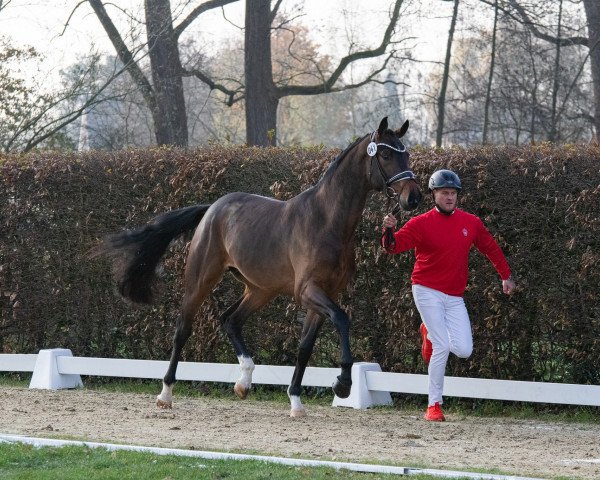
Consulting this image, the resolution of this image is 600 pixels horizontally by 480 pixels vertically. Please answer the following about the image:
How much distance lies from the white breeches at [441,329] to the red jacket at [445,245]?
8 cm

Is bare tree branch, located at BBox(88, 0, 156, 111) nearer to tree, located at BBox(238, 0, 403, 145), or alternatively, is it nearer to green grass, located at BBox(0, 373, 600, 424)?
tree, located at BBox(238, 0, 403, 145)

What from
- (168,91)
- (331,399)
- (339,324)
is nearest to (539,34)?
(168,91)

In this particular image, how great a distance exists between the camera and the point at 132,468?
220 inches

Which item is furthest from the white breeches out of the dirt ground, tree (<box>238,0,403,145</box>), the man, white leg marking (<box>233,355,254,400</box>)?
tree (<box>238,0,403,145</box>)

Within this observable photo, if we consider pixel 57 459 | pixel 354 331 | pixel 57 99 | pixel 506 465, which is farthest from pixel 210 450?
pixel 57 99

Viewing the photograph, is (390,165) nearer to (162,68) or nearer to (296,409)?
(296,409)

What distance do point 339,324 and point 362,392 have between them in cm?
155

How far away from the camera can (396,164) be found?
752 centimetres

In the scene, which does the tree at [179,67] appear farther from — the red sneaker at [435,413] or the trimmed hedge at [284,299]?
the red sneaker at [435,413]

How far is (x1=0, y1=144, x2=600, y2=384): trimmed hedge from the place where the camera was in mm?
8398

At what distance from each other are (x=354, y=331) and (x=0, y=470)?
4.38 meters

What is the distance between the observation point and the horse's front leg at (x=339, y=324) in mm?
7508

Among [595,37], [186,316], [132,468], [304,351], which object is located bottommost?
[132,468]

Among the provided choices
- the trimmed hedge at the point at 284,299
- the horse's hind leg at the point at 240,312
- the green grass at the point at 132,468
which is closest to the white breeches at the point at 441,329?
the trimmed hedge at the point at 284,299
